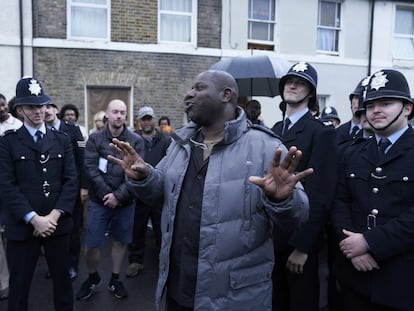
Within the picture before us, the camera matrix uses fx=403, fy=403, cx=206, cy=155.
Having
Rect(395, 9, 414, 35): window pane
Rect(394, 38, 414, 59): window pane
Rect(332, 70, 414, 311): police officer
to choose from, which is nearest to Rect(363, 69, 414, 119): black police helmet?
Rect(332, 70, 414, 311): police officer

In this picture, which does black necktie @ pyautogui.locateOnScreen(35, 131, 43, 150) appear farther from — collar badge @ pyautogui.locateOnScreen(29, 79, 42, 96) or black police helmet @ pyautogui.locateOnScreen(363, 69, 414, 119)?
black police helmet @ pyautogui.locateOnScreen(363, 69, 414, 119)

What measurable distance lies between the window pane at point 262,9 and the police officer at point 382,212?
1012cm

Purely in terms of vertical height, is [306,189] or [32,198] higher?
[306,189]

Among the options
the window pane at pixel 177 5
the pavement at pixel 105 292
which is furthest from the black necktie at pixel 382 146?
the window pane at pixel 177 5

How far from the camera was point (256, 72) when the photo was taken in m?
7.33

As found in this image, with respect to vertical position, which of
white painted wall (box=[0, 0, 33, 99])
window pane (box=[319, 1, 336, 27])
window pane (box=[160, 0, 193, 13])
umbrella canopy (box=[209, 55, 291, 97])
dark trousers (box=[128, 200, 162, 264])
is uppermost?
window pane (box=[319, 1, 336, 27])

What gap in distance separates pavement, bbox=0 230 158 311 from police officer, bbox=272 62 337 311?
1.87m

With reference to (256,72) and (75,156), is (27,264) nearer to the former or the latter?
(75,156)

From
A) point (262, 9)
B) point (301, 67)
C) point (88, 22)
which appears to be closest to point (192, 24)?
point (262, 9)

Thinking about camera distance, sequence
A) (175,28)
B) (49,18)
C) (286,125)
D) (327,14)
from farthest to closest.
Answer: (327,14), (175,28), (49,18), (286,125)

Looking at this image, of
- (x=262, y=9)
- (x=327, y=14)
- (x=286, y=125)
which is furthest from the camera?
(x=327, y=14)

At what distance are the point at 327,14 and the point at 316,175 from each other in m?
11.4

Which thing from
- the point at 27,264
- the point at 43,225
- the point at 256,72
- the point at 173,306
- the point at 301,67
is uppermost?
the point at 256,72

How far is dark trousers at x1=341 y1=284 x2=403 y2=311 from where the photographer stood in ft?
8.20
